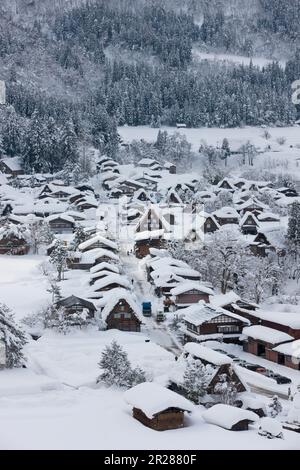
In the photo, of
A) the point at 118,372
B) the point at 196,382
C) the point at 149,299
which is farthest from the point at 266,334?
the point at 118,372

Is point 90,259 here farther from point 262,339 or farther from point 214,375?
point 214,375

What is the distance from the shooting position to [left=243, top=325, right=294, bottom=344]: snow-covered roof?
108 feet

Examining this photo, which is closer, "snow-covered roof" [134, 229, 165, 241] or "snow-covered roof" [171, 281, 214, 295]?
"snow-covered roof" [171, 281, 214, 295]

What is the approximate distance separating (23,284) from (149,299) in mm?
7802

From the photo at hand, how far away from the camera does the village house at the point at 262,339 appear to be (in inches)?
1299

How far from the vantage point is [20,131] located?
83.1 meters

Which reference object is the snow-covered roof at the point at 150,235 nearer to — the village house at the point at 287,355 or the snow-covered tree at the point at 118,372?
the village house at the point at 287,355

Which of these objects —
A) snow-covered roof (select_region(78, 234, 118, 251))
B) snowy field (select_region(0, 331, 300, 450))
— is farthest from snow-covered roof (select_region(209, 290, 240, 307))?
snow-covered roof (select_region(78, 234, 118, 251))

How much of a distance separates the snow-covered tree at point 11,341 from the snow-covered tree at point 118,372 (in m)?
3.51

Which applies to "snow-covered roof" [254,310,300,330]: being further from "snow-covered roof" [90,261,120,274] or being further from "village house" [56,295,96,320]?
"snow-covered roof" [90,261,120,274]

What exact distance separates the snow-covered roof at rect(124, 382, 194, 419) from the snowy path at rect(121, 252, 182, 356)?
11671 mm

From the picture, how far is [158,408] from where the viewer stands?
62.8ft

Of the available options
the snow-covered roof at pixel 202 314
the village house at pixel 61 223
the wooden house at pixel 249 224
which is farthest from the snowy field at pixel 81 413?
the wooden house at pixel 249 224
